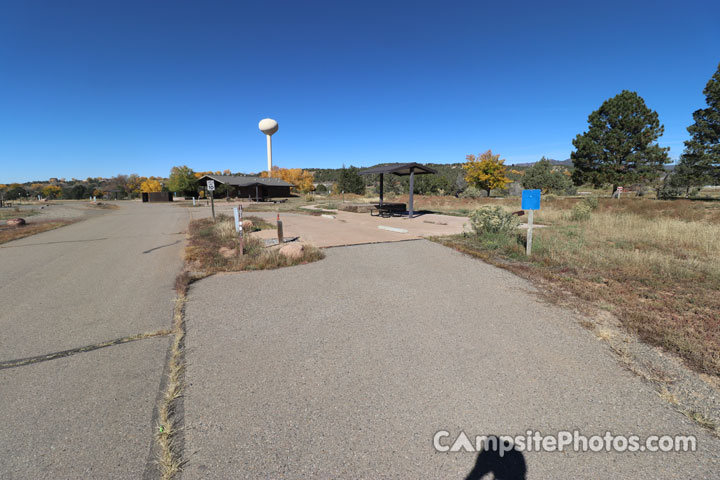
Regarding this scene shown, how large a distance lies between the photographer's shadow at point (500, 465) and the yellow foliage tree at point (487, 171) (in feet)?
133

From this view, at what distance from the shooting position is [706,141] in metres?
24.7

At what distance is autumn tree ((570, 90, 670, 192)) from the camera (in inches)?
1168

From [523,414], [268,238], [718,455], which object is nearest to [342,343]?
[523,414]

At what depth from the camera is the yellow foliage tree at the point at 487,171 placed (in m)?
38.7

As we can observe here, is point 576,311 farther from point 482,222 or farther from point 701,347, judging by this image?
point 482,222

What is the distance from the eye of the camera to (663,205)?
17.6 m

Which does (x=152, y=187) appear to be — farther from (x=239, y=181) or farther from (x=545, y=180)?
(x=545, y=180)

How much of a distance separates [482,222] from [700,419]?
818cm

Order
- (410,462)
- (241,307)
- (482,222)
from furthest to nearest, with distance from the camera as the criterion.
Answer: (482,222) < (241,307) < (410,462)

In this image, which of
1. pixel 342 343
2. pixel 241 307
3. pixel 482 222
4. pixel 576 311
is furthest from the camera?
pixel 482 222

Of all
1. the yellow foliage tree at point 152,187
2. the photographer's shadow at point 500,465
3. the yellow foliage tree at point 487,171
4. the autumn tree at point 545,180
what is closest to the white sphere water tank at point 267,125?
the yellow foliage tree at point 152,187

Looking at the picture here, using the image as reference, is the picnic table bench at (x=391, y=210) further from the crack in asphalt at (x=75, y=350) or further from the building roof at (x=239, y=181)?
the building roof at (x=239, y=181)

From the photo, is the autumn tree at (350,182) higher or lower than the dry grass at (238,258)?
higher

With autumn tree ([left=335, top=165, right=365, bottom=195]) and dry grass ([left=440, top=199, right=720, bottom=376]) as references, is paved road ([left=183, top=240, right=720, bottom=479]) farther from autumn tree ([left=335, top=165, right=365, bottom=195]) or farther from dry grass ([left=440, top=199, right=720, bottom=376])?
autumn tree ([left=335, top=165, right=365, bottom=195])
